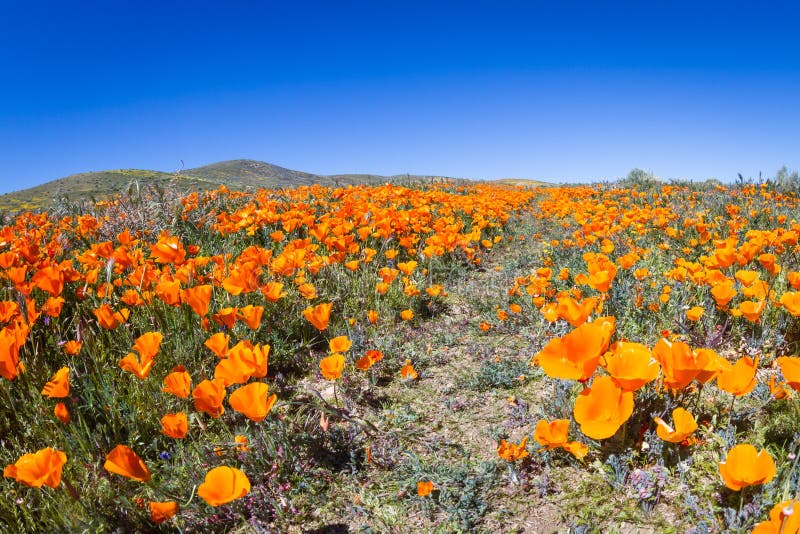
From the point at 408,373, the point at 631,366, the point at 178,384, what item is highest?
the point at 631,366

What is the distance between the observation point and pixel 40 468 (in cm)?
133

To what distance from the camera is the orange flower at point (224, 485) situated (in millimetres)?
1314

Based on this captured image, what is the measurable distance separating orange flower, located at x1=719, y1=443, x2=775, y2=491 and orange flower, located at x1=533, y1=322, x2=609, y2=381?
405mm

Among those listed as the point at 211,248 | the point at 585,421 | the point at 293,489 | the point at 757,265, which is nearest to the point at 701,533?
the point at 585,421

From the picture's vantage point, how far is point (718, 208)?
638 centimetres

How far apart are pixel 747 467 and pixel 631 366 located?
14.6 inches

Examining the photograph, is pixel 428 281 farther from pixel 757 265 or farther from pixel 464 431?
pixel 757 265

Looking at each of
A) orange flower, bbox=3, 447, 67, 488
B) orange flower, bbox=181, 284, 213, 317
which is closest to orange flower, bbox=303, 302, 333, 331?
orange flower, bbox=181, 284, 213, 317

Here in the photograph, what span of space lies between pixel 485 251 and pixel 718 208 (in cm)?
348

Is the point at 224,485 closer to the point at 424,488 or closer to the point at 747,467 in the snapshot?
the point at 424,488

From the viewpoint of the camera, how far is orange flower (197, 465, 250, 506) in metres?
1.31

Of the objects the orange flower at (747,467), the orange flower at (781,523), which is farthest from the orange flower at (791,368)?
the orange flower at (781,523)

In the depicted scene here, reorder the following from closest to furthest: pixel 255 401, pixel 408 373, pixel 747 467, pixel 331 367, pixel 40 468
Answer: pixel 747 467 → pixel 40 468 → pixel 255 401 → pixel 331 367 → pixel 408 373

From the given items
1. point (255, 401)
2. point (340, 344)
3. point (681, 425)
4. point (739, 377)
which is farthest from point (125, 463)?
point (739, 377)
